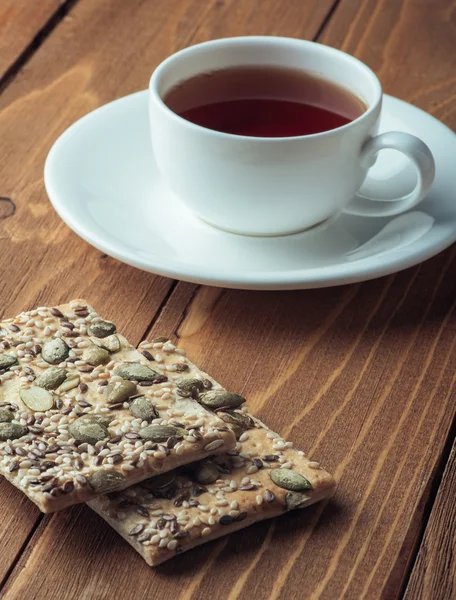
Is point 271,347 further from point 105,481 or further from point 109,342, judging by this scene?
point 105,481

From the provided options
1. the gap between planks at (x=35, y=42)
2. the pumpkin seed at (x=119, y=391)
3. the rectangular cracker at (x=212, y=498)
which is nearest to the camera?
the rectangular cracker at (x=212, y=498)

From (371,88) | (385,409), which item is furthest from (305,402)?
(371,88)

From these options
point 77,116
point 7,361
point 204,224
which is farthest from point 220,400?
point 77,116

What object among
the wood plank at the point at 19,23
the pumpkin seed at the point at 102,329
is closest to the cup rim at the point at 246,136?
the pumpkin seed at the point at 102,329

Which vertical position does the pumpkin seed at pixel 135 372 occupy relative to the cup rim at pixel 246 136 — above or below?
below

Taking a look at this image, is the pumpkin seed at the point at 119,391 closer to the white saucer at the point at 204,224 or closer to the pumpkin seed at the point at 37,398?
the pumpkin seed at the point at 37,398

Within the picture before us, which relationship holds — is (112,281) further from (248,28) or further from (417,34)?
(417,34)

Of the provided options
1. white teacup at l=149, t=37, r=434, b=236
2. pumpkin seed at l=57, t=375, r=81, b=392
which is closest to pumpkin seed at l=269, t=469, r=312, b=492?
pumpkin seed at l=57, t=375, r=81, b=392

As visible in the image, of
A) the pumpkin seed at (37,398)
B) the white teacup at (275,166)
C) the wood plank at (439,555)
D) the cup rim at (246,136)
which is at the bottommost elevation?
the wood plank at (439,555)

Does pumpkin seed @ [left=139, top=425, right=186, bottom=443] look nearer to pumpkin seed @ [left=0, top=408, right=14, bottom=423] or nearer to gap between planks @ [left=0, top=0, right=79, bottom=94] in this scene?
pumpkin seed @ [left=0, top=408, right=14, bottom=423]
